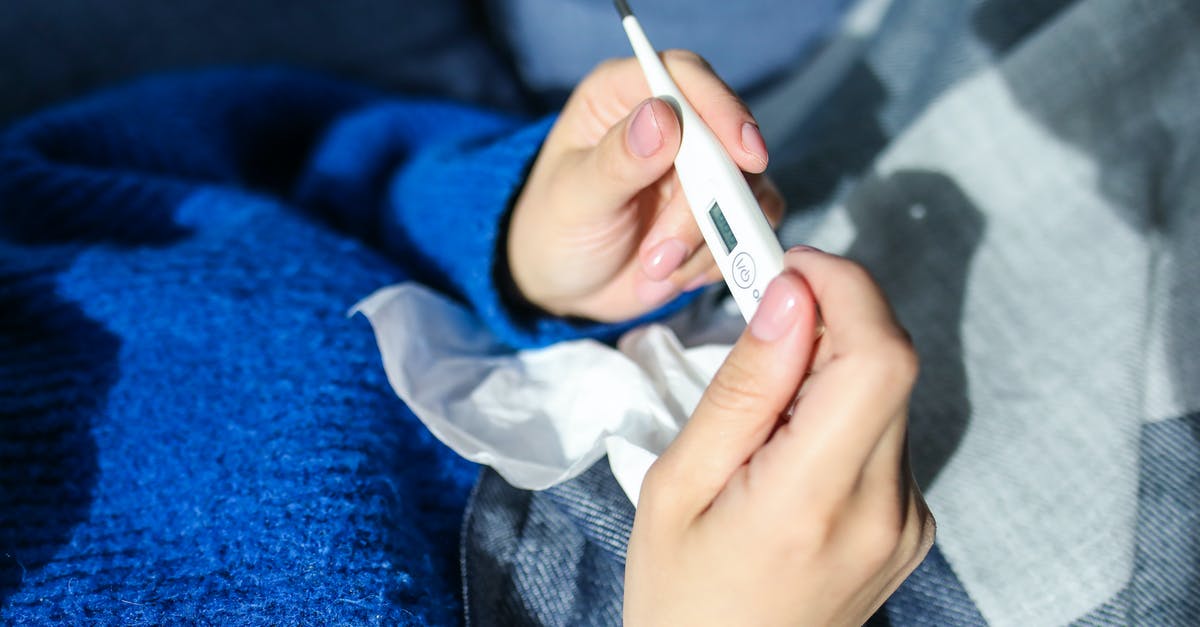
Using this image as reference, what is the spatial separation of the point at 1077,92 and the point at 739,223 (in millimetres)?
322

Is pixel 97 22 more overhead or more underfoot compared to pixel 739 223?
more overhead

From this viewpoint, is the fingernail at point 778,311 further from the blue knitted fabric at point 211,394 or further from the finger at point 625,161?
the blue knitted fabric at point 211,394

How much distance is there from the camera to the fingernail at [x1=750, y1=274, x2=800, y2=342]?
0.97 feet

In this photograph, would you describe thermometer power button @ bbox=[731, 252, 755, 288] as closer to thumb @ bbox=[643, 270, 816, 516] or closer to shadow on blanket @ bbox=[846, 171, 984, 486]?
thumb @ bbox=[643, 270, 816, 516]

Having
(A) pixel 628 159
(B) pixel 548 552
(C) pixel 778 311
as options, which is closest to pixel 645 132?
(A) pixel 628 159

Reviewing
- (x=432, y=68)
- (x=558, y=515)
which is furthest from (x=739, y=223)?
(x=432, y=68)

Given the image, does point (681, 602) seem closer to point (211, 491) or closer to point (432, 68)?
point (211, 491)

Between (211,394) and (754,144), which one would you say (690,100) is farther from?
(211,394)

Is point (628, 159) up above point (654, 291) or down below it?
above

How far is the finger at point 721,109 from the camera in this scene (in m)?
0.39

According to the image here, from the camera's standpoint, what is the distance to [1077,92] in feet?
1.74

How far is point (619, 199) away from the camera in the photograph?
435mm

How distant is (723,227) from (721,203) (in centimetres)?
1

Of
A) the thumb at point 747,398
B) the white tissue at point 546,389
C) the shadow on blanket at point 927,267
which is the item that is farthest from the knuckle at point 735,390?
the shadow on blanket at point 927,267
